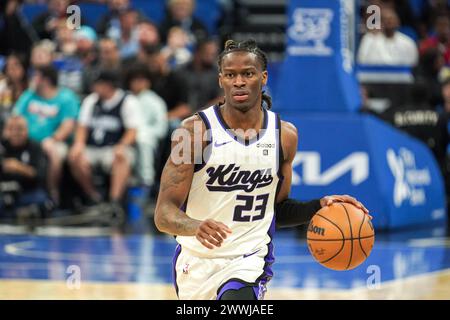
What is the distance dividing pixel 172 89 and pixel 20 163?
2.43 metres

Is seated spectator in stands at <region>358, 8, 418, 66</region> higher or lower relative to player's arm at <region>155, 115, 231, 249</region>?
higher

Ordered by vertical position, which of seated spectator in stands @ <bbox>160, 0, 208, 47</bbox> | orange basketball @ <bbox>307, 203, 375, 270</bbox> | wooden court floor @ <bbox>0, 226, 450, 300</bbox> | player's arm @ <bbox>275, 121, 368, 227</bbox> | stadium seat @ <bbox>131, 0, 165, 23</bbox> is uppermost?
stadium seat @ <bbox>131, 0, 165, 23</bbox>

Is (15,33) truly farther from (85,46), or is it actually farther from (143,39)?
(143,39)

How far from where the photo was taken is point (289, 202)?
613cm

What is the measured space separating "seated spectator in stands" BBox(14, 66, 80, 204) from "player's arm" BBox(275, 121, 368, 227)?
28.1 feet

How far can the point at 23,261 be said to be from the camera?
10648 millimetres

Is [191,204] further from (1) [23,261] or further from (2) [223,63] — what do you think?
(1) [23,261]

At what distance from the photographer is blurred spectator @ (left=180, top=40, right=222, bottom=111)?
15242 mm

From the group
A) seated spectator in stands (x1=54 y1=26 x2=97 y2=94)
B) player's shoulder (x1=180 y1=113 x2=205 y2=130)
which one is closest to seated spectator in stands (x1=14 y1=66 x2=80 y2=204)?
seated spectator in stands (x1=54 y1=26 x2=97 y2=94)

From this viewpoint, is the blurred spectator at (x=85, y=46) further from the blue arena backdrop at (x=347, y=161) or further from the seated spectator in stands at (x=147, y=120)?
the blue arena backdrop at (x=347, y=161)

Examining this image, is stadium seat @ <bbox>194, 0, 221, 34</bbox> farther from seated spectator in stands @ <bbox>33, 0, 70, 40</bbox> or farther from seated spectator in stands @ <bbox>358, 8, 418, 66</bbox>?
seated spectator in stands @ <bbox>358, 8, 418, 66</bbox>

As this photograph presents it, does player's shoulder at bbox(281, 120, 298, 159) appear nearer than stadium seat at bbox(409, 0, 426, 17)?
Yes

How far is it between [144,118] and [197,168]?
28.9 feet
